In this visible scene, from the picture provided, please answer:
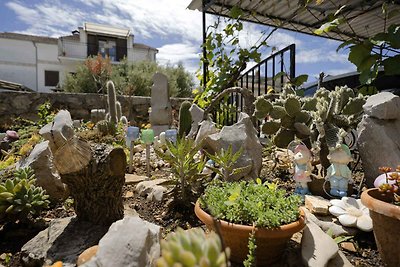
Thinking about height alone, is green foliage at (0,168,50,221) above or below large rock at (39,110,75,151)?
below

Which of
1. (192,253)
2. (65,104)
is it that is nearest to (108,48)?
(65,104)

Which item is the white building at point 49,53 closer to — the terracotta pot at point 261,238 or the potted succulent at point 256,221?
the potted succulent at point 256,221

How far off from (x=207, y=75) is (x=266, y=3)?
5.08 ft

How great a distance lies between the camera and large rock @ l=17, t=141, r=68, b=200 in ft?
6.50

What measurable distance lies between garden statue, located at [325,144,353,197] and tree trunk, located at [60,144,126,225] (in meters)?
1.33

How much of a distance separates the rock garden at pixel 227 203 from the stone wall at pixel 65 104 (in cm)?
486

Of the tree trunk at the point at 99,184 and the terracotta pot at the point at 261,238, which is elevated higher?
the tree trunk at the point at 99,184

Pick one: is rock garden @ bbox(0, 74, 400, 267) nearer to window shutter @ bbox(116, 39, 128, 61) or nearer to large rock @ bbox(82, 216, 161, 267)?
large rock @ bbox(82, 216, 161, 267)

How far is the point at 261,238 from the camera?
120 cm

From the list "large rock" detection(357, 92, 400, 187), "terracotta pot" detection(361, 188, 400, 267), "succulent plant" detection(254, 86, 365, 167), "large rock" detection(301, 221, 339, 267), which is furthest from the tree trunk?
"large rock" detection(357, 92, 400, 187)

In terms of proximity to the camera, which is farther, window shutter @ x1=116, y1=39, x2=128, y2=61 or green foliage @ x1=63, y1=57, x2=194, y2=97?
window shutter @ x1=116, y1=39, x2=128, y2=61

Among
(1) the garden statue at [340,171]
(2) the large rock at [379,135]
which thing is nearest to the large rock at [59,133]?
(1) the garden statue at [340,171]

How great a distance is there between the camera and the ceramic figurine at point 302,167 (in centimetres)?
189

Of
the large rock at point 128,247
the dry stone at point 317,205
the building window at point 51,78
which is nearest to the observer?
the large rock at point 128,247
